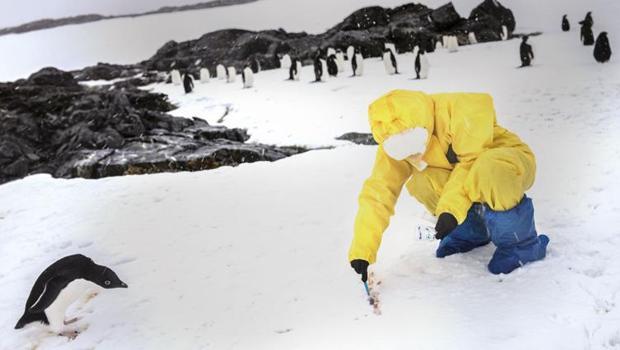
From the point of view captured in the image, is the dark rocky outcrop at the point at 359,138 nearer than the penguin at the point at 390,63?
Yes

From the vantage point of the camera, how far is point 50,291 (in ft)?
3.33

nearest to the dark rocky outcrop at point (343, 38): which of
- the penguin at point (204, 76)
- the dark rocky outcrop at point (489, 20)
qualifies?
the dark rocky outcrop at point (489, 20)

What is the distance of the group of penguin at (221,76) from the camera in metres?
3.97

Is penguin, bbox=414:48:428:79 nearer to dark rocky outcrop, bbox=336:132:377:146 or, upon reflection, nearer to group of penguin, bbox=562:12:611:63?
dark rocky outcrop, bbox=336:132:377:146

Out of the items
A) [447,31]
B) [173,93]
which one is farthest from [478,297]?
[447,31]

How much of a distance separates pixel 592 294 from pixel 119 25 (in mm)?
2298

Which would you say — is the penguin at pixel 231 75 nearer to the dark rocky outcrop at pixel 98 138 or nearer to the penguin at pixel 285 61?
the penguin at pixel 285 61

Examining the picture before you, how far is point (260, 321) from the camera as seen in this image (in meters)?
0.96

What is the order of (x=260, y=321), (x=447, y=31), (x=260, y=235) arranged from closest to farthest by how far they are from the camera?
(x=260, y=321) → (x=260, y=235) → (x=447, y=31)

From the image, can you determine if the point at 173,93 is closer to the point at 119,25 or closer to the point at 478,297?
the point at 119,25

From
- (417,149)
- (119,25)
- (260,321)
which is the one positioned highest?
(119,25)

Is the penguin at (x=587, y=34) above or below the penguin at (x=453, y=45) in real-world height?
above

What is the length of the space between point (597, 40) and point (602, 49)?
7 centimetres

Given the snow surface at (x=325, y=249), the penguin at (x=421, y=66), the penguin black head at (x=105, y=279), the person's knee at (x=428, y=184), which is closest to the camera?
the snow surface at (x=325, y=249)
